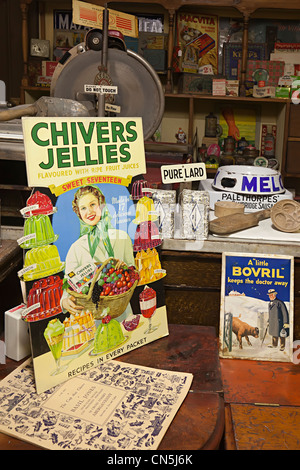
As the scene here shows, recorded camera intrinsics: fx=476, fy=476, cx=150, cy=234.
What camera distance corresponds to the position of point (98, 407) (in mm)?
1004

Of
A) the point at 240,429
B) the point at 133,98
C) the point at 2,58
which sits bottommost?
the point at 240,429

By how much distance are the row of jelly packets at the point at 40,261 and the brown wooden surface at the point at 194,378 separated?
236 millimetres

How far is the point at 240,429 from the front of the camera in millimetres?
1021

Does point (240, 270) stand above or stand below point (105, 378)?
above

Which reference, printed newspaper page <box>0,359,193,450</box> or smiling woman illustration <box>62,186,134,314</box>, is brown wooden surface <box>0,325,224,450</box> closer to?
printed newspaper page <box>0,359,193,450</box>

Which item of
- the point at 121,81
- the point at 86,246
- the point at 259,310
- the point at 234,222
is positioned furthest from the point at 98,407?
the point at 121,81

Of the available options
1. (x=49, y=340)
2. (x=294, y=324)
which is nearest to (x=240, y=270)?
(x=294, y=324)

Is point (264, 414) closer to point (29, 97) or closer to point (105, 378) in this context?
point (105, 378)

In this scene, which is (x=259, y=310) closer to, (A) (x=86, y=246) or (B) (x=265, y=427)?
(B) (x=265, y=427)

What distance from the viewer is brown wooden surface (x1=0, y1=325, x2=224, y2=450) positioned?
3.03 feet

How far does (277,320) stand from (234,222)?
0.30 m

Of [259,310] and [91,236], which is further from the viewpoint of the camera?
[259,310]

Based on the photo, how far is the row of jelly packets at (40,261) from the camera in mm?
1023

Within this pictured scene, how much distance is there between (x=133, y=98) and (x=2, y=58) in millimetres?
3004
